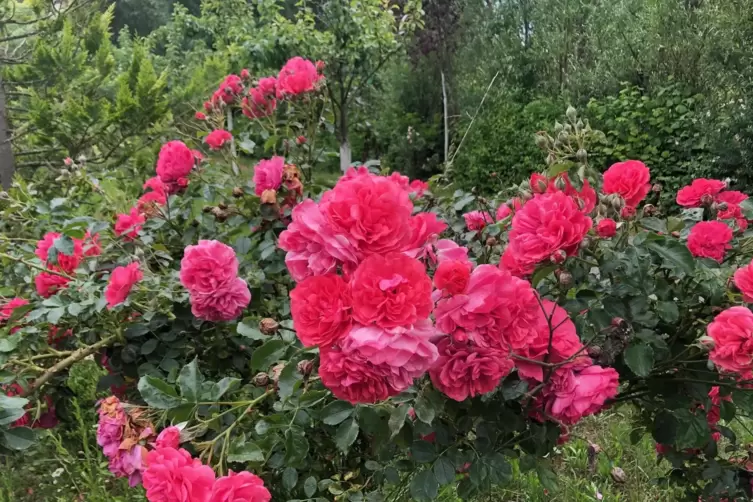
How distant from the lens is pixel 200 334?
1.29 metres

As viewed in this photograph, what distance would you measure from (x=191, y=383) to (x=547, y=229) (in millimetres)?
529

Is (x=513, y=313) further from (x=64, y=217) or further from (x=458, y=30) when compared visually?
(x=458, y=30)

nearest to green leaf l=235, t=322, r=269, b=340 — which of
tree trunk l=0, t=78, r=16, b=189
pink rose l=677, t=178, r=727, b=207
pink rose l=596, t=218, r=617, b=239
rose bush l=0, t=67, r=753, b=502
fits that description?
rose bush l=0, t=67, r=753, b=502

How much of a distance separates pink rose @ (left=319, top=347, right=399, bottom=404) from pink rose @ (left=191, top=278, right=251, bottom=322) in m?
0.46

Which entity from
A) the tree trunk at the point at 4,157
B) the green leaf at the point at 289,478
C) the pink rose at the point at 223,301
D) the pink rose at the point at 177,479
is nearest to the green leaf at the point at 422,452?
the green leaf at the point at 289,478

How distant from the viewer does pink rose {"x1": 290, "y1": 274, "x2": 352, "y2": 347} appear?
0.62 meters

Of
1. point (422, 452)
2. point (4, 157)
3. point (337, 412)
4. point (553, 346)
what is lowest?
point (4, 157)

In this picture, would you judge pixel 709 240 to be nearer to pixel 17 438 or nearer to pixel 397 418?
pixel 397 418

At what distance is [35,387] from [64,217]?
722mm

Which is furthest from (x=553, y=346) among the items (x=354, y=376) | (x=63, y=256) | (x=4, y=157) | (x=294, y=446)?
(x=4, y=157)

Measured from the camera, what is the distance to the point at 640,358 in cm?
77

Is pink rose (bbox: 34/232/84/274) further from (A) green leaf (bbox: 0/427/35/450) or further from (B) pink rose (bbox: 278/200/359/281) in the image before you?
(B) pink rose (bbox: 278/200/359/281)

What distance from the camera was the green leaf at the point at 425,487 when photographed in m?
0.85

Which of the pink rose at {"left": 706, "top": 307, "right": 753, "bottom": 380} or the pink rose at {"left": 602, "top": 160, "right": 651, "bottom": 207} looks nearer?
the pink rose at {"left": 706, "top": 307, "right": 753, "bottom": 380}
